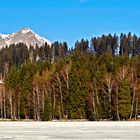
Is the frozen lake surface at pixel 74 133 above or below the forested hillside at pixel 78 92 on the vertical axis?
below

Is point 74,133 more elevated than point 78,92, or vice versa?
point 78,92

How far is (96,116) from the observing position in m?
95.1

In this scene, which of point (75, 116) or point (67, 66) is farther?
point (67, 66)

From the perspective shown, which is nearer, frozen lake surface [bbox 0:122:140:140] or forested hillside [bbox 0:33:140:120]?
frozen lake surface [bbox 0:122:140:140]

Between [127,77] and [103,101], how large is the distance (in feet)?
23.9

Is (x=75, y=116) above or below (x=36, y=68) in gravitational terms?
below

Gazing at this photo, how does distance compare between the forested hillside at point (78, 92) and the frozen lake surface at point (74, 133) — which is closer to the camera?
the frozen lake surface at point (74, 133)

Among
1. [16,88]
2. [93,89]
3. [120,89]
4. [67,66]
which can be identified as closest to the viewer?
[120,89]

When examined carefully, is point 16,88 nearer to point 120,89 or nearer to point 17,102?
point 17,102

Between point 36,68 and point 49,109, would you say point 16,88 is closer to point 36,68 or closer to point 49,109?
point 36,68

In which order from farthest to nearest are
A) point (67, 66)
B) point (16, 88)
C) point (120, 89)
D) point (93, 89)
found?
1. point (16, 88)
2. point (67, 66)
3. point (93, 89)
4. point (120, 89)

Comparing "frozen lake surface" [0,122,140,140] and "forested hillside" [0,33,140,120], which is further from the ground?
"forested hillside" [0,33,140,120]

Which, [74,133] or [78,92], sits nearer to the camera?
[74,133]

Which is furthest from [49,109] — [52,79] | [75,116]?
[52,79]
